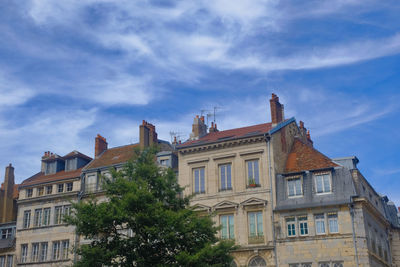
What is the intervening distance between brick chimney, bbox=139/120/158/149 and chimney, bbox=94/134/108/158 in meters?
6.15

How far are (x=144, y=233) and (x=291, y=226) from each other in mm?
13817

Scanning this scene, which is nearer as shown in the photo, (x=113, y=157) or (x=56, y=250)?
(x=56, y=250)

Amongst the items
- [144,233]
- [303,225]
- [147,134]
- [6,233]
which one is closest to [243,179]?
[303,225]

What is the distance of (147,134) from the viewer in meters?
49.1

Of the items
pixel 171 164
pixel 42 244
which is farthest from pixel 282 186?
pixel 42 244

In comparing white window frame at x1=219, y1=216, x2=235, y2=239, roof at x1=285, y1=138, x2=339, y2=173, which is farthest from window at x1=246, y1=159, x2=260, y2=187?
white window frame at x1=219, y1=216, x2=235, y2=239

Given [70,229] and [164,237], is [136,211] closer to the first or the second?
[164,237]

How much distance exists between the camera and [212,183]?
4200 cm

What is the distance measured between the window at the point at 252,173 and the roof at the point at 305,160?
248 centimetres

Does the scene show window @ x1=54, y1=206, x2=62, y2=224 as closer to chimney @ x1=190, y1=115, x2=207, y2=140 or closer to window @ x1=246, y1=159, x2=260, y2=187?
chimney @ x1=190, y1=115, x2=207, y2=140

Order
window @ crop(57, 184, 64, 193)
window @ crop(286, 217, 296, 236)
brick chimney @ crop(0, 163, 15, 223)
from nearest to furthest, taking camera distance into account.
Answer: window @ crop(286, 217, 296, 236), window @ crop(57, 184, 64, 193), brick chimney @ crop(0, 163, 15, 223)

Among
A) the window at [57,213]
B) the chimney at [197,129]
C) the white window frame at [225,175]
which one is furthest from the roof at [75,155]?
the white window frame at [225,175]

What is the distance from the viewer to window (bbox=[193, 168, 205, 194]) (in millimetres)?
42406

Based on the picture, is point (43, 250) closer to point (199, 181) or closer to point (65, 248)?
point (65, 248)
